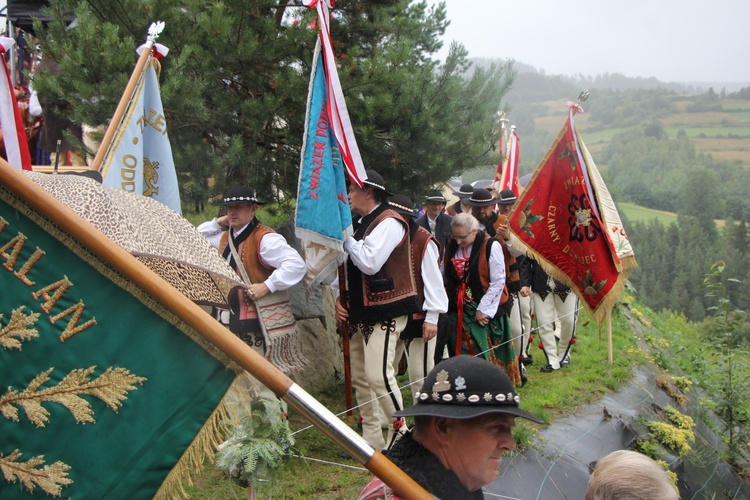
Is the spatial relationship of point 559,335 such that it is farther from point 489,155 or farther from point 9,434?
point 9,434

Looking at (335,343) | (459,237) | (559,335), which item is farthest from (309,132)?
(559,335)

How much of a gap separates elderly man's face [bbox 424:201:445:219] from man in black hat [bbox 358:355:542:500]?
7.36 metres

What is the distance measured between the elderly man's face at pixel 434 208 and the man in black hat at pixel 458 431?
7360mm

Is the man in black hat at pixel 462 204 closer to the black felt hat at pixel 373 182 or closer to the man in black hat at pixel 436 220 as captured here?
the man in black hat at pixel 436 220

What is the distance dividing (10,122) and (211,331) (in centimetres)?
406

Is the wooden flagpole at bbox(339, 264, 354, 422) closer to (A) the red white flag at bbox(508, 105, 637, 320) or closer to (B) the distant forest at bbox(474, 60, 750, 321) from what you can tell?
(A) the red white flag at bbox(508, 105, 637, 320)

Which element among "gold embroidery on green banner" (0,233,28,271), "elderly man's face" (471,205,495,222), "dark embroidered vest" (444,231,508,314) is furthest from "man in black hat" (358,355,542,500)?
"elderly man's face" (471,205,495,222)

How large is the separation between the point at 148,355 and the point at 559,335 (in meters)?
8.09

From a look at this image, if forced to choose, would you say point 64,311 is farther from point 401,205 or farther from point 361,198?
point 401,205

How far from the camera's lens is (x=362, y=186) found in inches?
225

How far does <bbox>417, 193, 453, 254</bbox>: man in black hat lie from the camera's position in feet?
31.4

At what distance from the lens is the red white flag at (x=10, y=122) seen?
5.18m

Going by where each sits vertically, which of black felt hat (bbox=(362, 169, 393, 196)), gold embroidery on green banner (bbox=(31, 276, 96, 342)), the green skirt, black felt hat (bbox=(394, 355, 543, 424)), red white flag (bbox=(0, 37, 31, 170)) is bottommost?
the green skirt

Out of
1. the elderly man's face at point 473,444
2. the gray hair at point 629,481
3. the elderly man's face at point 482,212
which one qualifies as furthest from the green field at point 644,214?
the elderly man's face at point 473,444
